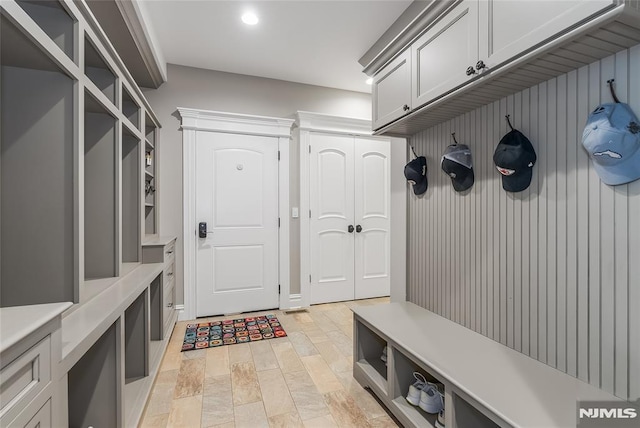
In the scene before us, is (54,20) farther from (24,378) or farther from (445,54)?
(445,54)

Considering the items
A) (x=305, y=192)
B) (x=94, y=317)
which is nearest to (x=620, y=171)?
(x=94, y=317)

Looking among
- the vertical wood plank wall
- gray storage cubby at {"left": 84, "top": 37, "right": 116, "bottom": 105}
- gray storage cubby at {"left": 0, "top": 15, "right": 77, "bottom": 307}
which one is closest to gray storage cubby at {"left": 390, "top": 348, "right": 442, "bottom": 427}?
the vertical wood plank wall

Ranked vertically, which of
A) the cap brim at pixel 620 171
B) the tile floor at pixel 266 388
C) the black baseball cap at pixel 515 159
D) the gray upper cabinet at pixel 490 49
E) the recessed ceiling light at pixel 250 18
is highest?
the recessed ceiling light at pixel 250 18

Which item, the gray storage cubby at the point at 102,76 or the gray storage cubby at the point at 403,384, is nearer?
the gray storage cubby at the point at 403,384

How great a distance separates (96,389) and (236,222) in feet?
7.14

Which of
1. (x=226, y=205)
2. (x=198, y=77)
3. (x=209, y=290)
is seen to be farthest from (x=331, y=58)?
(x=209, y=290)

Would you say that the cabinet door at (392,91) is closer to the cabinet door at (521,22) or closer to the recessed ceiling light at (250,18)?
the cabinet door at (521,22)

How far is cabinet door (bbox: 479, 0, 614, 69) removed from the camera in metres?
0.97

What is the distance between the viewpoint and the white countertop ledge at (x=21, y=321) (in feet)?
2.43

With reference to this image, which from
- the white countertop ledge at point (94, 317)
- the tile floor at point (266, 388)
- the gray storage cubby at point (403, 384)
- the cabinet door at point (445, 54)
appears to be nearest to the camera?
the white countertop ledge at point (94, 317)

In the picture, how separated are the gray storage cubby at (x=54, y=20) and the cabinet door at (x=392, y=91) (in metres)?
1.70

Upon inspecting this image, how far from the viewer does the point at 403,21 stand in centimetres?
249

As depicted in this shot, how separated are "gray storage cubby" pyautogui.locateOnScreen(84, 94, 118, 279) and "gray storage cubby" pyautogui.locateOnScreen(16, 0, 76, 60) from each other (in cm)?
53

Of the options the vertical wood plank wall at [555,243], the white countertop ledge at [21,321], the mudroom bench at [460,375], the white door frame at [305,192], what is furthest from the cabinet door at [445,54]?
the white door frame at [305,192]
